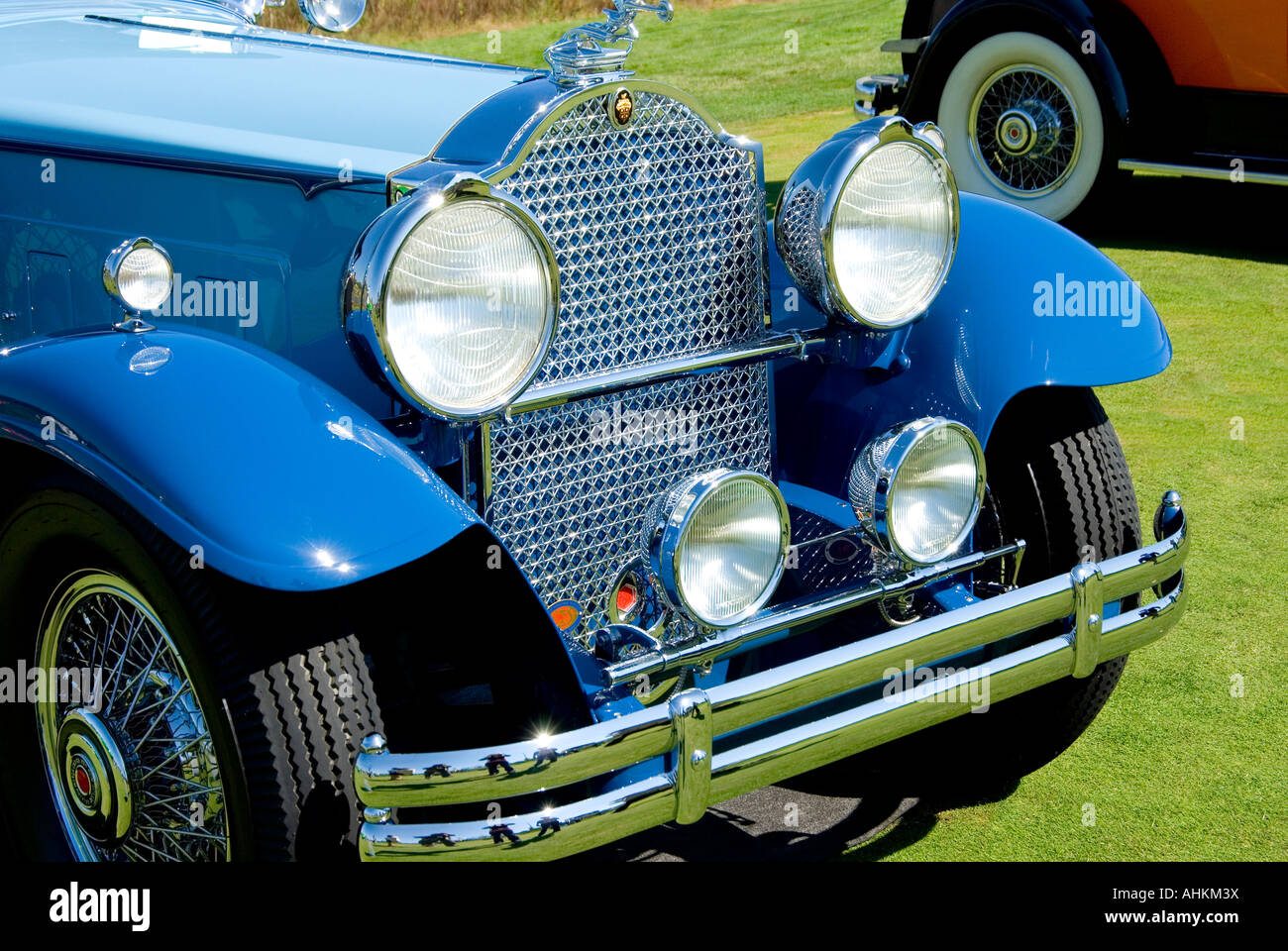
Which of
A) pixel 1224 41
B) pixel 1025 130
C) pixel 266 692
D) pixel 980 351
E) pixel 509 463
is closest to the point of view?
pixel 266 692

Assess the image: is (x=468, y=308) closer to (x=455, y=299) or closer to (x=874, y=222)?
(x=455, y=299)

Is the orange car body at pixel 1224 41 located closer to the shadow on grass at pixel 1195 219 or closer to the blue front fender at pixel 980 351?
the shadow on grass at pixel 1195 219

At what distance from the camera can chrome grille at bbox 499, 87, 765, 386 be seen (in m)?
2.29

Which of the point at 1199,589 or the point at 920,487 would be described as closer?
the point at 920,487

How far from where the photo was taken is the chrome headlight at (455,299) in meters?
1.99

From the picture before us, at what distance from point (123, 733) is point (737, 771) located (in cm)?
91

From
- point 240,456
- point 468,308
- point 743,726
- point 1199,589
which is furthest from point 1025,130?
point 240,456

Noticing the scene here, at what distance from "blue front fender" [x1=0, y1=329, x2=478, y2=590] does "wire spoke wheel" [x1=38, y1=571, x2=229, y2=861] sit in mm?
227

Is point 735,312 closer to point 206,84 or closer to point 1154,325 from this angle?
point 1154,325

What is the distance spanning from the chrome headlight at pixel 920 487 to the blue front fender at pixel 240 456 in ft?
2.47

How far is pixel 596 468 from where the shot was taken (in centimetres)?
241

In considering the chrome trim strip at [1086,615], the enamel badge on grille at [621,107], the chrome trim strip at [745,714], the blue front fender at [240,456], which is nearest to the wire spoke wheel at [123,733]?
the blue front fender at [240,456]
